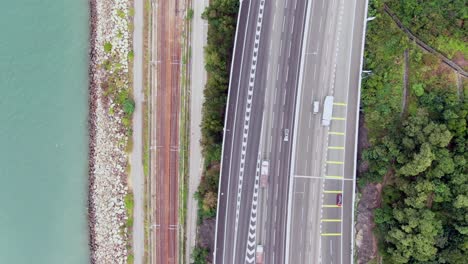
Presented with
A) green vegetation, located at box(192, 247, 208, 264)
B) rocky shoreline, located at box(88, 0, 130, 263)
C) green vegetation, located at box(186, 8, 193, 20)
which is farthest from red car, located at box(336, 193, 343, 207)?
green vegetation, located at box(186, 8, 193, 20)

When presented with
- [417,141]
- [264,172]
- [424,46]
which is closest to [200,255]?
[264,172]

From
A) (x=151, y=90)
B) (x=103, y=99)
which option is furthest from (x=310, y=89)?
(x=103, y=99)

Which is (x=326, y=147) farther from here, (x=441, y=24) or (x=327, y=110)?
(x=441, y=24)

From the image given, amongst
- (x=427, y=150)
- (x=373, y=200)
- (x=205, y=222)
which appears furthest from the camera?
(x=205, y=222)

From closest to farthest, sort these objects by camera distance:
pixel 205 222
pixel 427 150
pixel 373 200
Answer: pixel 427 150, pixel 373 200, pixel 205 222

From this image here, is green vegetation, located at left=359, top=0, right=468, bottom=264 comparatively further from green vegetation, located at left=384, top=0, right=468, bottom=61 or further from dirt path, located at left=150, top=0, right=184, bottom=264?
dirt path, located at left=150, top=0, right=184, bottom=264

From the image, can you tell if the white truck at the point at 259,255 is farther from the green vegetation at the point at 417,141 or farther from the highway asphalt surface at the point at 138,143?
the highway asphalt surface at the point at 138,143

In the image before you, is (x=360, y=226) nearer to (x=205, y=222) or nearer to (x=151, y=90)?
(x=205, y=222)
